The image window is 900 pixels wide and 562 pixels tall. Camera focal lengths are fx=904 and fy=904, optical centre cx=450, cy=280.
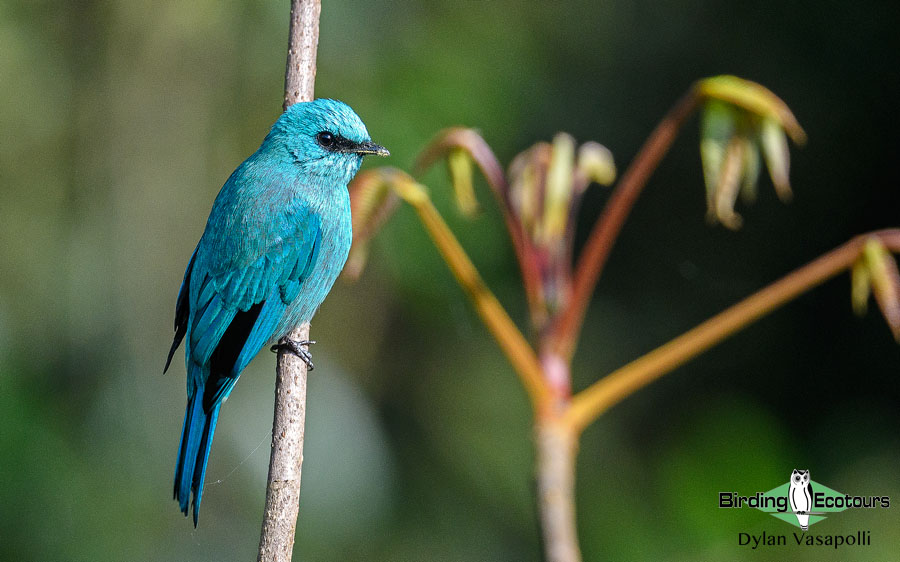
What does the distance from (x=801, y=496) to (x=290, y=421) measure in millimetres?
1736

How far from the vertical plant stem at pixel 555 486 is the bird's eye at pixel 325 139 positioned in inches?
53.3

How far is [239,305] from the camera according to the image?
2.61m

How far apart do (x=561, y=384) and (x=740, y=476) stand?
1314 millimetres

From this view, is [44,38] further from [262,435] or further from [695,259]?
[695,259]

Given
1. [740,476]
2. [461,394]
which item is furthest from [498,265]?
[740,476]

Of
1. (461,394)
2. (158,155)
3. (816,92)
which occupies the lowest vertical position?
(461,394)

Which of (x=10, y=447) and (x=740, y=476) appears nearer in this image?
(x=740, y=476)

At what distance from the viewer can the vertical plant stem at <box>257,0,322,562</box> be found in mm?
2018

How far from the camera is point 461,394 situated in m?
4.21

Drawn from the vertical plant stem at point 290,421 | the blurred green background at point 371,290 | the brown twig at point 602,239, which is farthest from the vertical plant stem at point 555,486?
the blurred green background at point 371,290

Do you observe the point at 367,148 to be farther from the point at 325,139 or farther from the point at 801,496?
the point at 801,496

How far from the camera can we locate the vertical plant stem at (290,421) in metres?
2.02

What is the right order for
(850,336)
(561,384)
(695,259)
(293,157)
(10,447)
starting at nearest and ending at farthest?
(561,384), (293,157), (10,447), (850,336), (695,259)

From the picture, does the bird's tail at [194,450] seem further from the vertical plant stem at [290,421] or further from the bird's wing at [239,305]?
the vertical plant stem at [290,421]
